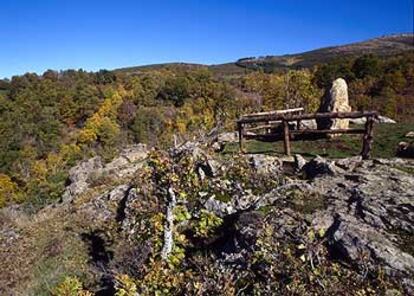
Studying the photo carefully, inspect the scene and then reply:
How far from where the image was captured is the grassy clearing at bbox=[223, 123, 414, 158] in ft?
52.8

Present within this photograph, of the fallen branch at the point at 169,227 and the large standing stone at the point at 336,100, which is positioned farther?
the large standing stone at the point at 336,100

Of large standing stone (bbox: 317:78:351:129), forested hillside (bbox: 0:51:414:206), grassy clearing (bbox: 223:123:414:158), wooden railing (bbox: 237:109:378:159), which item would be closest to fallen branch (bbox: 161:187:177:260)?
wooden railing (bbox: 237:109:378:159)

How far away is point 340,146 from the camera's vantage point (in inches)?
671

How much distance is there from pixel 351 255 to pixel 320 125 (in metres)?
13.4

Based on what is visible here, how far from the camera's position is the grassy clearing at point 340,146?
16094mm

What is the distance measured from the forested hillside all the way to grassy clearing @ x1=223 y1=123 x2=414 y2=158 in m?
24.0

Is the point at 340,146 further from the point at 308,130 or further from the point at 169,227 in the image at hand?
the point at 169,227

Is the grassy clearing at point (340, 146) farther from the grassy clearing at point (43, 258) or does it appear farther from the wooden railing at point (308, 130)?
the grassy clearing at point (43, 258)

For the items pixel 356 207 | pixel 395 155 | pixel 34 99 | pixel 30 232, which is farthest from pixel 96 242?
pixel 34 99

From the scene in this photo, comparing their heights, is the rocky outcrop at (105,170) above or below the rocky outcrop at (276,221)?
below

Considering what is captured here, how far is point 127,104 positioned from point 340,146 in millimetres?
74829

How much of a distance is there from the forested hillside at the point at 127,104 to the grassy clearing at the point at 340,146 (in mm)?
23966

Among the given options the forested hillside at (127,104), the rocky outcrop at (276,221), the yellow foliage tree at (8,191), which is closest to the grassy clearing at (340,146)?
the rocky outcrop at (276,221)

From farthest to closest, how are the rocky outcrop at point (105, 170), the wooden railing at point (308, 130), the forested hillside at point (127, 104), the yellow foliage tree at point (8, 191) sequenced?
the yellow foliage tree at point (8, 191) → the forested hillside at point (127, 104) → the rocky outcrop at point (105, 170) → the wooden railing at point (308, 130)
